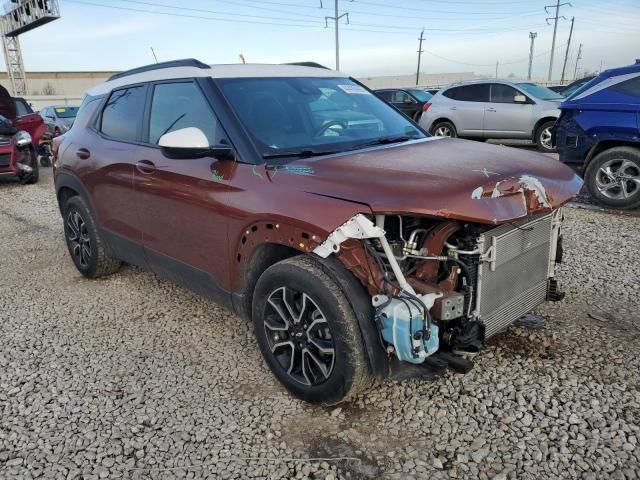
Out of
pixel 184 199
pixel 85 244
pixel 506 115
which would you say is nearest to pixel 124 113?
pixel 184 199

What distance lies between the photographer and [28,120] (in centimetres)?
1245

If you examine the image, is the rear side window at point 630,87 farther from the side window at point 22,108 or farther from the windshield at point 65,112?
the windshield at point 65,112

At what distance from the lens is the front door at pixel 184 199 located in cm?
335

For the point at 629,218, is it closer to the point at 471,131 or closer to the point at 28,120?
the point at 471,131

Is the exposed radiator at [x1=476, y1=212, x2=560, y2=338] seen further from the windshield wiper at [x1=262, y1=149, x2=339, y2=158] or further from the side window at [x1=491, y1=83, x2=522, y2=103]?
the side window at [x1=491, y1=83, x2=522, y2=103]

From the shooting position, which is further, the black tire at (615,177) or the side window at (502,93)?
the side window at (502,93)

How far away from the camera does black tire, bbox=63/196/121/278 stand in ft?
16.2

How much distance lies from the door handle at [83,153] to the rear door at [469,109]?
1055 centimetres

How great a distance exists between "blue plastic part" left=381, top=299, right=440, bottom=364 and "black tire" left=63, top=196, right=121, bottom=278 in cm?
312

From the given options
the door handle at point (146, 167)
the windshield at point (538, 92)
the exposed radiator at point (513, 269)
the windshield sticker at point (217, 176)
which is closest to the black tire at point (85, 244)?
the door handle at point (146, 167)

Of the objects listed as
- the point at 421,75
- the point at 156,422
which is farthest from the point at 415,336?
the point at 421,75

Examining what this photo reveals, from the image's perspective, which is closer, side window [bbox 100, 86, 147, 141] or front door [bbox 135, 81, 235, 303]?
front door [bbox 135, 81, 235, 303]

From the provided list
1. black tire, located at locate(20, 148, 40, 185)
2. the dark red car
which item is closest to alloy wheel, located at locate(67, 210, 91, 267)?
the dark red car

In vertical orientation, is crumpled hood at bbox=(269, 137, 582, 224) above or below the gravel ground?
above
